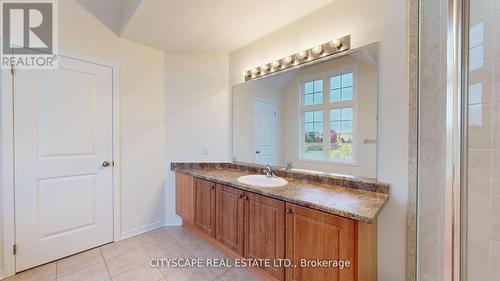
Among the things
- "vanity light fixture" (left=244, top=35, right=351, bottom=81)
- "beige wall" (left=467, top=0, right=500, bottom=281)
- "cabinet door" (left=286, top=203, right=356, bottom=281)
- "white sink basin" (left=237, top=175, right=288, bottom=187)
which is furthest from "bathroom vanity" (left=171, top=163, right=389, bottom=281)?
"vanity light fixture" (left=244, top=35, right=351, bottom=81)

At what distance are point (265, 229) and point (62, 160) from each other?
2065 millimetres

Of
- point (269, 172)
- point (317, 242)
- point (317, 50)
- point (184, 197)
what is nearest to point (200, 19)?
point (317, 50)

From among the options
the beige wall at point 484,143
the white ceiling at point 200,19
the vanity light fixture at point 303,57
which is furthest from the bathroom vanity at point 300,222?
the white ceiling at point 200,19

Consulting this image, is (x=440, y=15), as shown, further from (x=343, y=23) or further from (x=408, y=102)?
(x=343, y=23)

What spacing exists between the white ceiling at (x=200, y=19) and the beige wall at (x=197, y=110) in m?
0.23

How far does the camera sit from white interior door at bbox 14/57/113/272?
1885mm

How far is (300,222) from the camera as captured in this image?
144 centimetres

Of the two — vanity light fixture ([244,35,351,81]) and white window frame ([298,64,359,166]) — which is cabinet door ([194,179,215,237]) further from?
vanity light fixture ([244,35,351,81])

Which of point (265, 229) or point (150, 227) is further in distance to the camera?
point (150, 227)

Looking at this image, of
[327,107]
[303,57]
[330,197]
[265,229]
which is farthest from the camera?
[303,57]

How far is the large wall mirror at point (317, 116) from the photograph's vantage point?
64.6 inches

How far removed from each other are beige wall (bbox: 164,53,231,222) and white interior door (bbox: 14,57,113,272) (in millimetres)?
707

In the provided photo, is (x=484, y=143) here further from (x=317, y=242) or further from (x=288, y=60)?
(x=288, y=60)

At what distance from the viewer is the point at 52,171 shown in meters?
2.03
